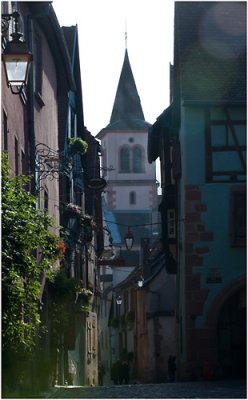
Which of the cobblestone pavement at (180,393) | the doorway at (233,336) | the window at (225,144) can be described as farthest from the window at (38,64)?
the doorway at (233,336)

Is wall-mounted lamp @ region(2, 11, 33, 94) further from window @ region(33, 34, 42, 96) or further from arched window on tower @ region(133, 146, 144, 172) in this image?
arched window on tower @ region(133, 146, 144, 172)

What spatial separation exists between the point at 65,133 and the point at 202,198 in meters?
4.64

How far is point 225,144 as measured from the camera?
87.5 feet

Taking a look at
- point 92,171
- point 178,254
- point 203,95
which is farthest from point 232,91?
point 92,171

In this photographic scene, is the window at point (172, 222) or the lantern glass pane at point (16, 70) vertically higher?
the window at point (172, 222)

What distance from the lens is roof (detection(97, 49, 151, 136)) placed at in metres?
110

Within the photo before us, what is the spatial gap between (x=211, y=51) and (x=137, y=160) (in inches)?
3430

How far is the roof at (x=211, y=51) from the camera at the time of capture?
27109mm

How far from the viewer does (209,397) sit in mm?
17953

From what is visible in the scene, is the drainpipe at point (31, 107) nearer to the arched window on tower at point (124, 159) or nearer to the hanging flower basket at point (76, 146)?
the hanging flower basket at point (76, 146)

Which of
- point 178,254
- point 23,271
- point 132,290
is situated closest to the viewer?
point 23,271

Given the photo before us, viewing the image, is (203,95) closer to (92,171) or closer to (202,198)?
(202,198)

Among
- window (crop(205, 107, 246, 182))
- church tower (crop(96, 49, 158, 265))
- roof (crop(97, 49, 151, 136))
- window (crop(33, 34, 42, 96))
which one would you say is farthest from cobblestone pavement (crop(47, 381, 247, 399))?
roof (crop(97, 49, 151, 136))

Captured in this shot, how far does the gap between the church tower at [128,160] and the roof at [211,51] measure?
8040 centimetres
